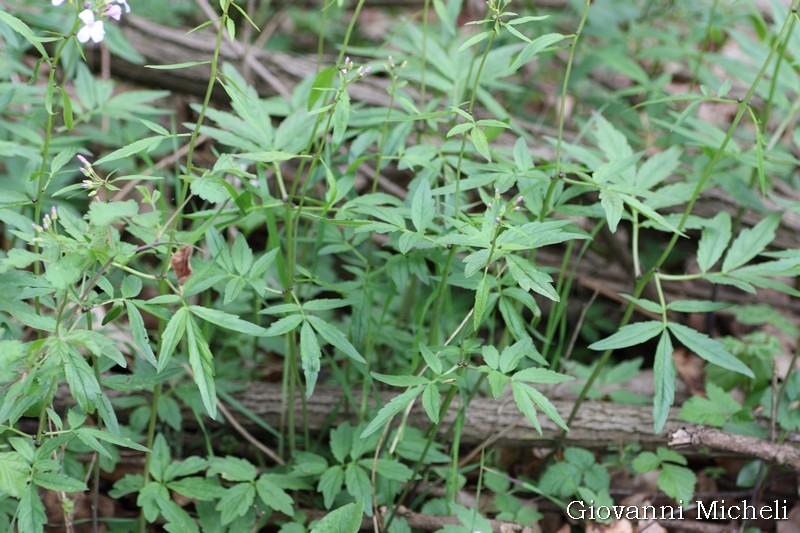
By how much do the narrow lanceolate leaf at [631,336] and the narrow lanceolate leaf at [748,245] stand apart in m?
0.35

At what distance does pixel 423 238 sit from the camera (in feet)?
5.74

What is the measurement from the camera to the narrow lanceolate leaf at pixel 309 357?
166 centimetres

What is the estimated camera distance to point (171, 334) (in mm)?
1514

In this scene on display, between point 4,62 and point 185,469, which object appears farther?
point 4,62

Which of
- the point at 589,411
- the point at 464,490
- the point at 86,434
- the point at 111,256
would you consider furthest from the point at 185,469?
the point at 589,411

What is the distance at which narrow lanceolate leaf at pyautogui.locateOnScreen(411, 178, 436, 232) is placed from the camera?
179 cm

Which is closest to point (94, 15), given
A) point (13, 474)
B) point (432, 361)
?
point (13, 474)

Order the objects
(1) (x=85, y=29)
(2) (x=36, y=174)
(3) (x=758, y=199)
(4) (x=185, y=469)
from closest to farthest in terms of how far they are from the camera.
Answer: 1. (1) (x=85, y=29)
2. (2) (x=36, y=174)
3. (4) (x=185, y=469)
4. (3) (x=758, y=199)

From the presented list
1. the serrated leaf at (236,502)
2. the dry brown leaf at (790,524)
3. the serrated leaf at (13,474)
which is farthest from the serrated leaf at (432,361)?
the dry brown leaf at (790,524)

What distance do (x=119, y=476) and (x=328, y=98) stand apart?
50.3 inches

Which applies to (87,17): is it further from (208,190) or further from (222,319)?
(222,319)

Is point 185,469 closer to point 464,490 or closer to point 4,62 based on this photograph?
point 464,490

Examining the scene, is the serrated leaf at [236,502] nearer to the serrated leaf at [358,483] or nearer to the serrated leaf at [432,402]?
the serrated leaf at [358,483]

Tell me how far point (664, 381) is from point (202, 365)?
1.03m
